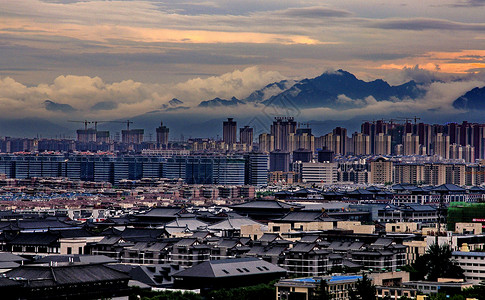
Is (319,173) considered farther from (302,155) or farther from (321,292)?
(321,292)

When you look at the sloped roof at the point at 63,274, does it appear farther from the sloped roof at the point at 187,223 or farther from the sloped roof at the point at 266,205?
the sloped roof at the point at 266,205

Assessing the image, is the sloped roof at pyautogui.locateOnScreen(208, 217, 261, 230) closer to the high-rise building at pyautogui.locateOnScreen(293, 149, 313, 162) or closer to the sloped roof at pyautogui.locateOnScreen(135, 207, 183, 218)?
the sloped roof at pyautogui.locateOnScreen(135, 207, 183, 218)

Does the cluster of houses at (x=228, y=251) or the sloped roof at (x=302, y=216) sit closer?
the cluster of houses at (x=228, y=251)

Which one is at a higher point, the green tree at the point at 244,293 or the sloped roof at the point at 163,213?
the sloped roof at the point at 163,213

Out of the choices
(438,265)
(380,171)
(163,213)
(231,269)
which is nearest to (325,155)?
(380,171)

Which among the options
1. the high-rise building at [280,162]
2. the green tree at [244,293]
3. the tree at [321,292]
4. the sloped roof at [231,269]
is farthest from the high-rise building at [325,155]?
the tree at [321,292]

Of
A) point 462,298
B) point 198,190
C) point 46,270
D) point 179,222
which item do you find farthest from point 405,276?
point 198,190

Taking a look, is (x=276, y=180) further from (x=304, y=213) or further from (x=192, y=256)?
(x=192, y=256)
